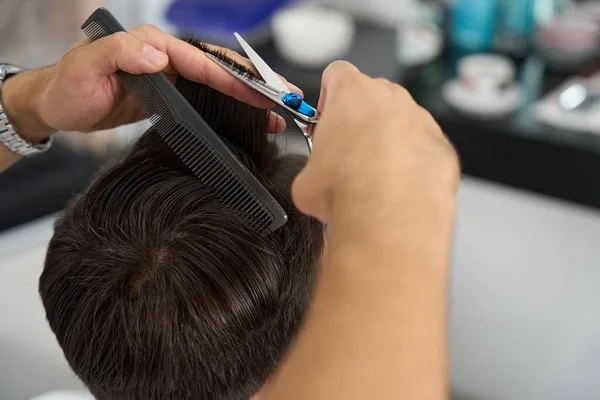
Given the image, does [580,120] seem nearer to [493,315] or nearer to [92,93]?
[493,315]

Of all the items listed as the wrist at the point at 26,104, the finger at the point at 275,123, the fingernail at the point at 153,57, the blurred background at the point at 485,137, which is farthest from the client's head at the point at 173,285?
the blurred background at the point at 485,137

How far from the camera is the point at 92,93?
0.99 meters

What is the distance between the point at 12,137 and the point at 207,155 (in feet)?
1.56

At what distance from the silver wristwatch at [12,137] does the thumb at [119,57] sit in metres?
0.24

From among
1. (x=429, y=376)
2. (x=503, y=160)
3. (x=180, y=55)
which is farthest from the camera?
(x=503, y=160)

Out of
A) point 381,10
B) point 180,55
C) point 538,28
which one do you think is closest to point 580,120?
point 538,28

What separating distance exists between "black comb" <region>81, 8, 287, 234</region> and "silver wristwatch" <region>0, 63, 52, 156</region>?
0.34 meters

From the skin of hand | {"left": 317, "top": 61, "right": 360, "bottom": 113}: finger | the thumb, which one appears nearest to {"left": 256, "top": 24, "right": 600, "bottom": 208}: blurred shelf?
the thumb

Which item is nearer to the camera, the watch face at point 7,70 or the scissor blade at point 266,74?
the scissor blade at point 266,74

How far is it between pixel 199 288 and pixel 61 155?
1.56 m

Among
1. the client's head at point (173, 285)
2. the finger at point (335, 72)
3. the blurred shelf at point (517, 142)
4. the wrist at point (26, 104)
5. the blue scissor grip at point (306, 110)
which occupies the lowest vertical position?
the blurred shelf at point (517, 142)

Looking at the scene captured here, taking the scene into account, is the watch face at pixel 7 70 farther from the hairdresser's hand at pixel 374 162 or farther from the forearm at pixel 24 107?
the hairdresser's hand at pixel 374 162

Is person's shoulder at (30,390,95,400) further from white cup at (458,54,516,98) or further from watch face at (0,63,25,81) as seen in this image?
white cup at (458,54,516,98)

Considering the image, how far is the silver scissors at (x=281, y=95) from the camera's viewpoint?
0.86m
